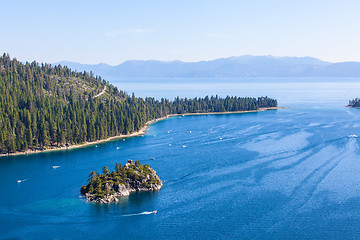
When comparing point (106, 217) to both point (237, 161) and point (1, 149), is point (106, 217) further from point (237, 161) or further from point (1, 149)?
point (1, 149)

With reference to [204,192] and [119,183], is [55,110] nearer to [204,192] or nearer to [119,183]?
[119,183]

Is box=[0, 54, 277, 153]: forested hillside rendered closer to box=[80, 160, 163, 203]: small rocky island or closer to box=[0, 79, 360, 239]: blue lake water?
box=[0, 79, 360, 239]: blue lake water

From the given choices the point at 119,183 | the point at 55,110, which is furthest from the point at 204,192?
the point at 55,110

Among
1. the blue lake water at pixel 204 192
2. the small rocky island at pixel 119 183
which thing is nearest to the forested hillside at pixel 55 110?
the blue lake water at pixel 204 192

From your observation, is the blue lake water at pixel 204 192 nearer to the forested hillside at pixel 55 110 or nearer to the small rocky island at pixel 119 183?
the small rocky island at pixel 119 183

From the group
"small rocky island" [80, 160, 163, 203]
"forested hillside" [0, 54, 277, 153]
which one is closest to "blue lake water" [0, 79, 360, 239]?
"small rocky island" [80, 160, 163, 203]
